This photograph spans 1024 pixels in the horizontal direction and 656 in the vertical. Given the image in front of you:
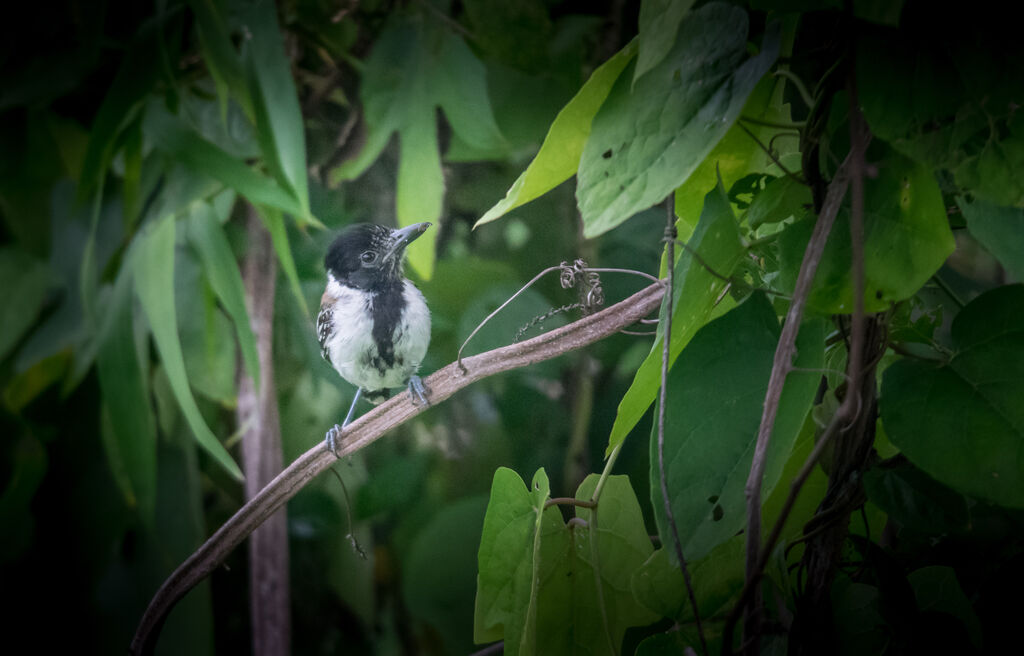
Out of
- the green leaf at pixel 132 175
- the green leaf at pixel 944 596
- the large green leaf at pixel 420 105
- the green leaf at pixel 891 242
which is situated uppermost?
the green leaf at pixel 132 175

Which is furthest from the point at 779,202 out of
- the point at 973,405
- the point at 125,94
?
the point at 125,94

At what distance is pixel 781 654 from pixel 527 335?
29 cm

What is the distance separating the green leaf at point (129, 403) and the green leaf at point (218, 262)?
0.29 ft

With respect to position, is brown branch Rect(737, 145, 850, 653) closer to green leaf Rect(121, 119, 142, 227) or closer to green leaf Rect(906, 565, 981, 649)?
green leaf Rect(906, 565, 981, 649)

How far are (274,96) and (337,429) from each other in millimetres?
331

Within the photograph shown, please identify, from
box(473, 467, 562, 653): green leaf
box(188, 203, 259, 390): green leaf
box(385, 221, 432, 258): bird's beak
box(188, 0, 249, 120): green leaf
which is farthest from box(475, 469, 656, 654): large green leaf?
box(188, 0, 249, 120): green leaf

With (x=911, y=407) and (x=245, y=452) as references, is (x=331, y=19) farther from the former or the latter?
(x=911, y=407)

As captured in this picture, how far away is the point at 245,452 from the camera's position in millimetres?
700

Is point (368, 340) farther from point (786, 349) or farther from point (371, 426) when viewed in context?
point (786, 349)

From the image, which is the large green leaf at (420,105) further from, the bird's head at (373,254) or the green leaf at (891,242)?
the green leaf at (891,242)

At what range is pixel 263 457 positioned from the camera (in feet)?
2.25

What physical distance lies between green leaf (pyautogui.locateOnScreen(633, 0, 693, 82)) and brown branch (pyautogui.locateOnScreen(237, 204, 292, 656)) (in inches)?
17.6

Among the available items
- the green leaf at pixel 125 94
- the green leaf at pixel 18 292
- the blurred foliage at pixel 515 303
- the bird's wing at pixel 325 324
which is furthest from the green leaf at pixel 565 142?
the green leaf at pixel 18 292

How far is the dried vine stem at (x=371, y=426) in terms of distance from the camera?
53 centimetres
